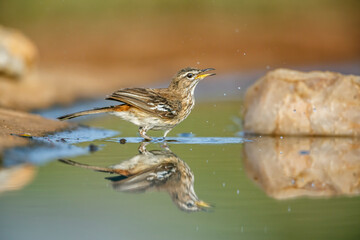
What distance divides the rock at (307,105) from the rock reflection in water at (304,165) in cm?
38

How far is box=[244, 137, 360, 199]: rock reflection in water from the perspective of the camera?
6273 millimetres

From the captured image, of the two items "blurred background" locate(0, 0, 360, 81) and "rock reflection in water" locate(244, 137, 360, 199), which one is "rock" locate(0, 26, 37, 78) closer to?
"blurred background" locate(0, 0, 360, 81)

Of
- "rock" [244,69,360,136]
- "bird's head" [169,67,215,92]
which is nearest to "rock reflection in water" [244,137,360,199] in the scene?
"rock" [244,69,360,136]

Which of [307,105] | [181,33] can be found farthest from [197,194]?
[181,33]

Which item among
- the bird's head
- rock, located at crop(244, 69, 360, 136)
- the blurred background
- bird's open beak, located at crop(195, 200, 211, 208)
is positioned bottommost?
bird's open beak, located at crop(195, 200, 211, 208)

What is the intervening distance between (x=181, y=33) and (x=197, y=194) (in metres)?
18.5

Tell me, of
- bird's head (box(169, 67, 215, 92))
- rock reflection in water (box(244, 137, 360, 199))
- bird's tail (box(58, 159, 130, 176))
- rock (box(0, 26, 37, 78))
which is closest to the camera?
rock reflection in water (box(244, 137, 360, 199))

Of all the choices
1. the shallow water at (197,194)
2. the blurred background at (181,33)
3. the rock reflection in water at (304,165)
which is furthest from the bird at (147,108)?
the blurred background at (181,33)

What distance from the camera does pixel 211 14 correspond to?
25172 millimetres

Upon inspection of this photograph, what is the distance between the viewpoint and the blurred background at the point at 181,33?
2291cm

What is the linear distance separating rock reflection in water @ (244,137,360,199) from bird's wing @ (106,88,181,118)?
1300 millimetres

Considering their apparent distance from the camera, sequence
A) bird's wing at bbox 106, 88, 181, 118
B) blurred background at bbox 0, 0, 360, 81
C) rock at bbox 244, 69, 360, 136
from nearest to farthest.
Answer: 1. bird's wing at bbox 106, 88, 181, 118
2. rock at bbox 244, 69, 360, 136
3. blurred background at bbox 0, 0, 360, 81

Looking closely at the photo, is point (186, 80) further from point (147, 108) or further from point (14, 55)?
point (14, 55)

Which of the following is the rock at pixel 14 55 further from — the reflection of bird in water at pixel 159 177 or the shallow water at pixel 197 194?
the reflection of bird in water at pixel 159 177
